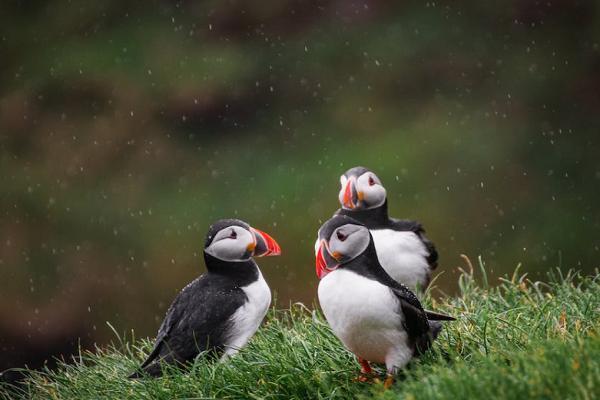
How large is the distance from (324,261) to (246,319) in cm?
61

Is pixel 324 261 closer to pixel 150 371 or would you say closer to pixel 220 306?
pixel 220 306

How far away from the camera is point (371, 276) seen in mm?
3504

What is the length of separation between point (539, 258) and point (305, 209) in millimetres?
1876

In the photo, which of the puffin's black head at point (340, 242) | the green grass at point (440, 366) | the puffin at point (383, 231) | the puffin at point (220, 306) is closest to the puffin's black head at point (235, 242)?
the puffin at point (220, 306)

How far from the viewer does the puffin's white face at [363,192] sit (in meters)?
4.85

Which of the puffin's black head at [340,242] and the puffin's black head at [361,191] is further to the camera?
the puffin's black head at [361,191]

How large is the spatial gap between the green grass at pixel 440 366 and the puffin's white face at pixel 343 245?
427 mm

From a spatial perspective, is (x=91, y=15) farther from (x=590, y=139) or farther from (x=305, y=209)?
(x=590, y=139)

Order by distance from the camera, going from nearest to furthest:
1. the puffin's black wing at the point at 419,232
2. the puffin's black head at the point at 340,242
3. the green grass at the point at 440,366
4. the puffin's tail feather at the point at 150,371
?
the green grass at the point at 440,366, the puffin's black head at the point at 340,242, the puffin's tail feather at the point at 150,371, the puffin's black wing at the point at 419,232

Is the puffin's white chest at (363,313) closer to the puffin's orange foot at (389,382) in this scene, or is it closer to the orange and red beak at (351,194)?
the puffin's orange foot at (389,382)

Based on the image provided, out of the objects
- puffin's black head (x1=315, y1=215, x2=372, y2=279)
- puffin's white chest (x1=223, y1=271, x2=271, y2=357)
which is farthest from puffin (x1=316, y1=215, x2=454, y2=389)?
puffin's white chest (x1=223, y1=271, x2=271, y2=357)

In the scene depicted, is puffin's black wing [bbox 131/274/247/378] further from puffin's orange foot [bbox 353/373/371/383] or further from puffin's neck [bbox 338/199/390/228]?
puffin's neck [bbox 338/199/390/228]

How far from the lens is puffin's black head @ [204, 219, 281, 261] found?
13.5 ft

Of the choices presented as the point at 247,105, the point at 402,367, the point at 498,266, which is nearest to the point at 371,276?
the point at 402,367
